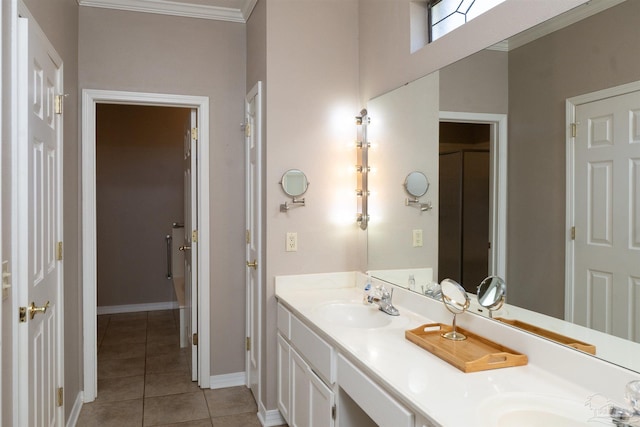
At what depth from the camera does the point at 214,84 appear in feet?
11.3

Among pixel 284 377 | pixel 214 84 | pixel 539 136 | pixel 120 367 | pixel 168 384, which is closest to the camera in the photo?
pixel 539 136

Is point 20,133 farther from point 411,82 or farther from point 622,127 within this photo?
point 622,127

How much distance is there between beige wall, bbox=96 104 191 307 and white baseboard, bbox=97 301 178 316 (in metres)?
0.04

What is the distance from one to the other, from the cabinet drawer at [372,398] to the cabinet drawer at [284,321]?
2.40ft

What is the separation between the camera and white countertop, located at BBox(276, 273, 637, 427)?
131 cm

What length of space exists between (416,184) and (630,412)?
150 centimetres

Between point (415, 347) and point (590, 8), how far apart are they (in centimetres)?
127

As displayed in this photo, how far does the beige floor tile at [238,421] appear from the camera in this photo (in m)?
2.94

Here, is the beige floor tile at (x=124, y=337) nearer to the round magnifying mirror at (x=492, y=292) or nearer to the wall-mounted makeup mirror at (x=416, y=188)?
the wall-mounted makeup mirror at (x=416, y=188)

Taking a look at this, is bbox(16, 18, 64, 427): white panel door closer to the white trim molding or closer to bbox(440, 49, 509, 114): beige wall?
the white trim molding

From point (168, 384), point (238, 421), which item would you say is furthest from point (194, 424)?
point (168, 384)

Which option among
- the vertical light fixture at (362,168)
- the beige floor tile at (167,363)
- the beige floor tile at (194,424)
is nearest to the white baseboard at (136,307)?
the beige floor tile at (167,363)

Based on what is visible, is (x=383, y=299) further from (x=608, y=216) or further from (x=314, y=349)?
(x=608, y=216)

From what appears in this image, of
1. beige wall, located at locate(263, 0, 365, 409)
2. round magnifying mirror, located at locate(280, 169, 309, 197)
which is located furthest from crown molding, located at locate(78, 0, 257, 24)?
round magnifying mirror, located at locate(280, 169, 309, 197)
